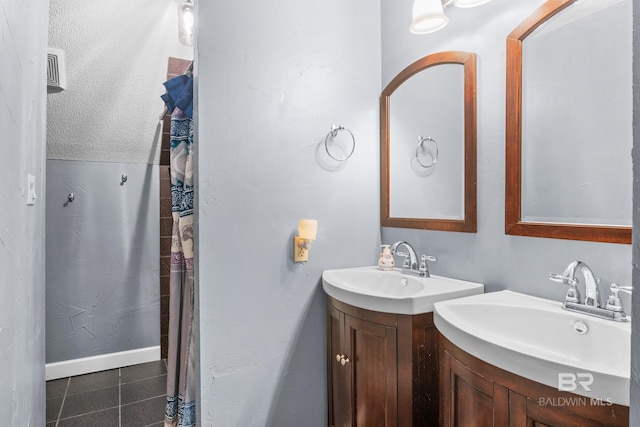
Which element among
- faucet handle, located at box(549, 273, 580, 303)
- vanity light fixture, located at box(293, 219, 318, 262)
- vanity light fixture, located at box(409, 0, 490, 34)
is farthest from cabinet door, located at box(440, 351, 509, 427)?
vanity light fixture, located at box(409, 0, 490, 34)

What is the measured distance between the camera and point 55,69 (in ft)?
6.88

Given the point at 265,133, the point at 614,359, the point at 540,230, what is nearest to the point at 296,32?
the point at 265,133

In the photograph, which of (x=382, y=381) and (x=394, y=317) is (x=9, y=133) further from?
(x=382, y=381)

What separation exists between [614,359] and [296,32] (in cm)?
178

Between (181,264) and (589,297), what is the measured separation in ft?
5.79

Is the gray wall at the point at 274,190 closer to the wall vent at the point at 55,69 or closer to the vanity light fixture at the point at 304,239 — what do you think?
the vanity light fixture at the point at 304,239

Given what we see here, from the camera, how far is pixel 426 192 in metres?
1.78

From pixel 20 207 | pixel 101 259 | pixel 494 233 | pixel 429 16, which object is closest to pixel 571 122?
pixel 494 233

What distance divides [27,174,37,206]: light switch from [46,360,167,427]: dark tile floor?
5.06 ft

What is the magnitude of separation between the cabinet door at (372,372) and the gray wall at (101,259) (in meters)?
2.18

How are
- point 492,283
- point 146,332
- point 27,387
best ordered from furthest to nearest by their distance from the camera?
point 146,332, point 492,283, point 27,387

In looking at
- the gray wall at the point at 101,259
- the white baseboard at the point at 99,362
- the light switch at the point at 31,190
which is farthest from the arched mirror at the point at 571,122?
the white baseboard at the point at 99,362

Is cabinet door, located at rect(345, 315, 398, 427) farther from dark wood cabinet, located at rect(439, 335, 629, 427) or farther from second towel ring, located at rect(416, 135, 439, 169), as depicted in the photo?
second towel ring, located at rect(416, 135, 439, 169)

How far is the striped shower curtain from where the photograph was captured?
177 cm
